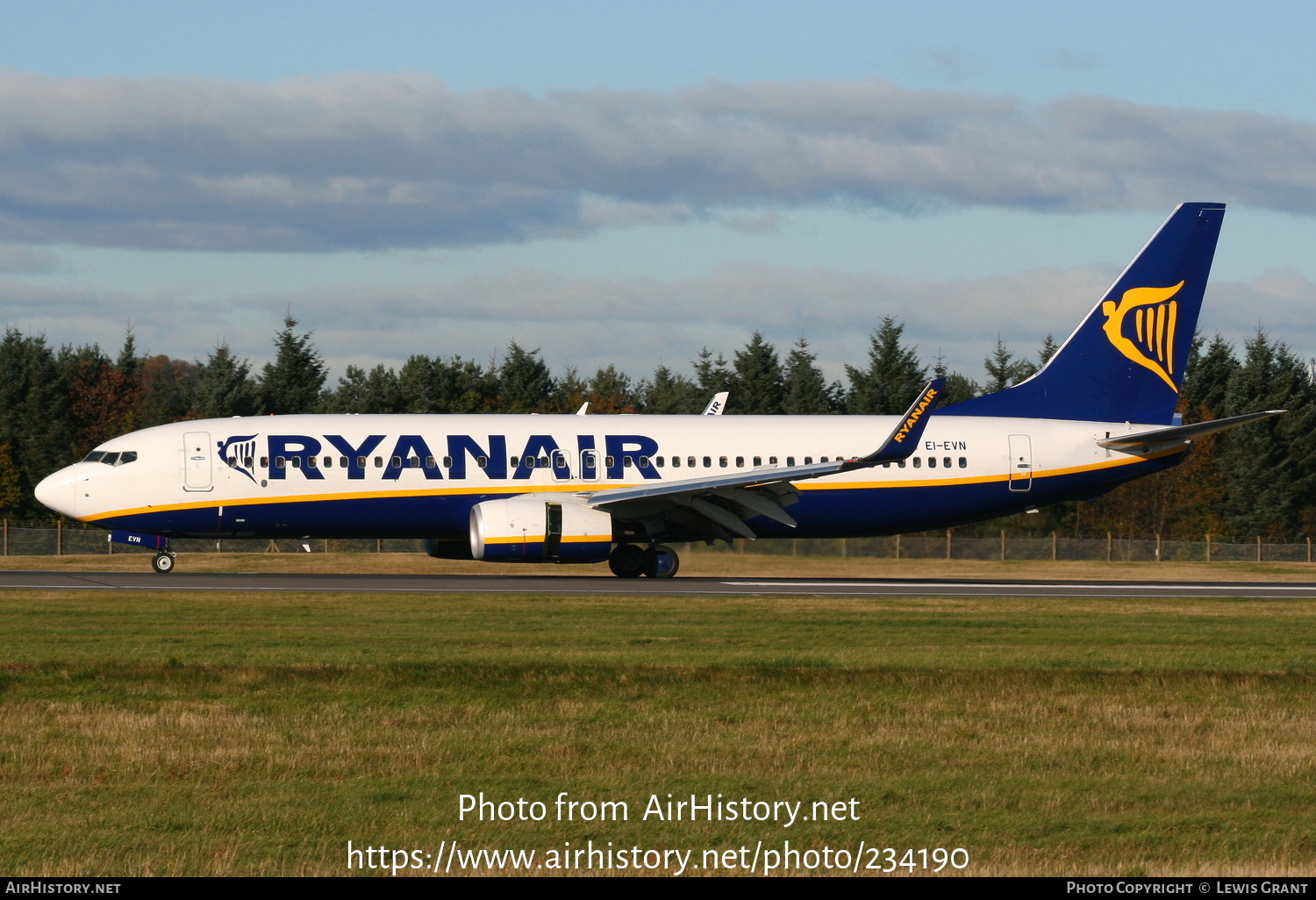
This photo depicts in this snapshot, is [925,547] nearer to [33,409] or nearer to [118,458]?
[118,458]

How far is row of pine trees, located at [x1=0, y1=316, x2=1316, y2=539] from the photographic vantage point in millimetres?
75750

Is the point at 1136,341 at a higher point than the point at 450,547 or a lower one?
higher

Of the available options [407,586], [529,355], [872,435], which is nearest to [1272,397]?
[529,355]

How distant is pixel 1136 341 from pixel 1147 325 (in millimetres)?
601

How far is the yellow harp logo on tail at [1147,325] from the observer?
139 feet

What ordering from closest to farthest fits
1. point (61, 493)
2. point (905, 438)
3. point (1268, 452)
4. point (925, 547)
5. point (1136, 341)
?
1. point (905, 438)
2. point (61, 493)
3. point (1136, 341)
4. point (925, 547)
5. point (1268, 452)

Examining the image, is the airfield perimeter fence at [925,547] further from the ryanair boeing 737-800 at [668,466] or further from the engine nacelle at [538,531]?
the engine nacelle at [538,531]

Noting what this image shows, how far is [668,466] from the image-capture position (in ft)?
127

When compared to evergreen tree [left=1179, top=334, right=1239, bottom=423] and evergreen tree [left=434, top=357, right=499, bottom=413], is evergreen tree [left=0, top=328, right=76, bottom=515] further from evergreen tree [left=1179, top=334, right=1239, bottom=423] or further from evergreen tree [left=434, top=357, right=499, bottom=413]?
evergreen tree [left=1179, top=334, right=1239, bottom=423]

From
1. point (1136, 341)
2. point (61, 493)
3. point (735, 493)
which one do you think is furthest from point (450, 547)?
point (1136, 341)

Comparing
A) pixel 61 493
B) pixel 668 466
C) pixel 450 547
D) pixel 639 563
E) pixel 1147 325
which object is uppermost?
pixel 1147 325

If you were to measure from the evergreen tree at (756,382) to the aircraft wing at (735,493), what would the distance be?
4829 cm

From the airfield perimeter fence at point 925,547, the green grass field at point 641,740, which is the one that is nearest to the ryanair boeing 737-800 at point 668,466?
the airfield perimeter fence at point 925,547
